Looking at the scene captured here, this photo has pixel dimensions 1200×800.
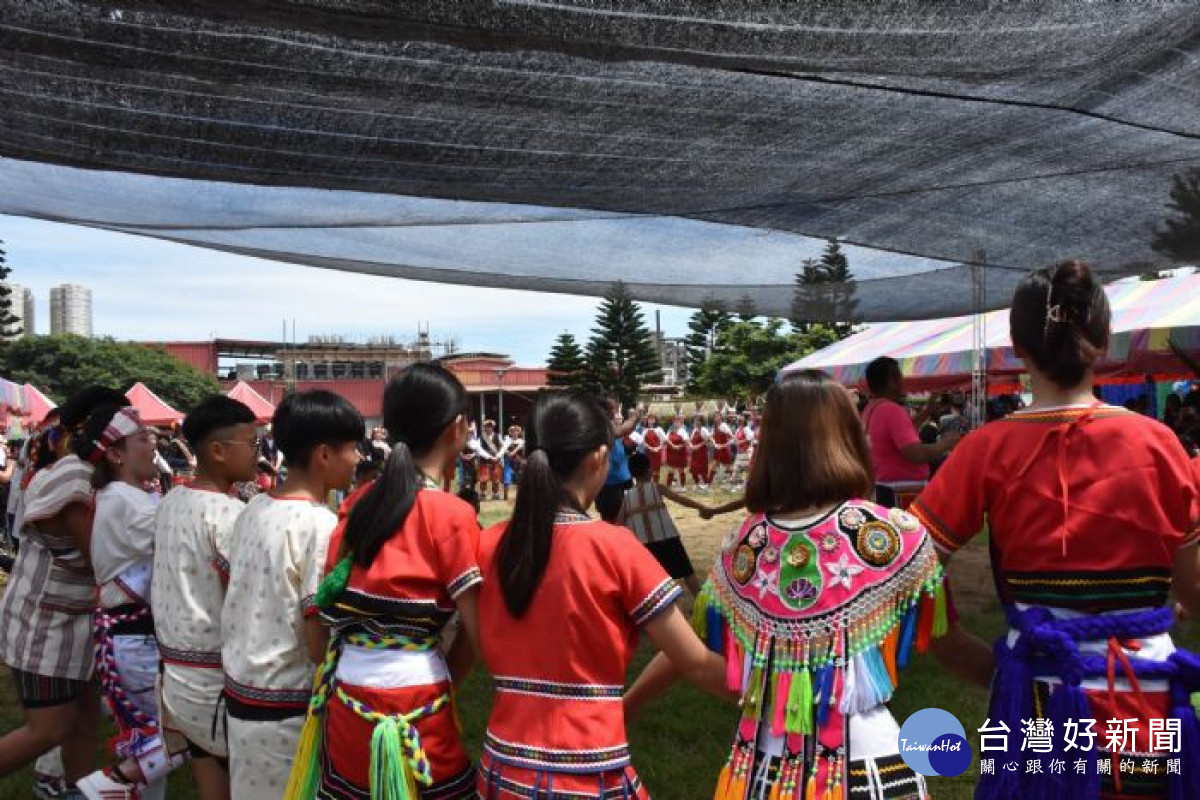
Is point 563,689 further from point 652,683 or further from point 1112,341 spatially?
point 1112,341

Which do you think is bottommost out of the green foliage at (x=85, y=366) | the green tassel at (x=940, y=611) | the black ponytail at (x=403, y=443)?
the green tassel at (x=940, y=611)

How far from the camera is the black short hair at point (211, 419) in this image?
273cm

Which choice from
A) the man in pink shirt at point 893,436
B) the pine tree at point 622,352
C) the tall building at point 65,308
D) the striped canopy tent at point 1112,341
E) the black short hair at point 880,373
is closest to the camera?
the man in pink shirt at point 893,436

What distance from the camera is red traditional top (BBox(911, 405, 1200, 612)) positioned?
1805mm

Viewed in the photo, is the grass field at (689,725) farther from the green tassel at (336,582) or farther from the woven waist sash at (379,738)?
the green tassel at (336,582)

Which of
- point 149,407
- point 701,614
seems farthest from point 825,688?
point 149,407

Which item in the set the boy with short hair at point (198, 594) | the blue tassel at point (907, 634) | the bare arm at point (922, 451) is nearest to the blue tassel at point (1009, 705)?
the blue tassel at point (907, 634)

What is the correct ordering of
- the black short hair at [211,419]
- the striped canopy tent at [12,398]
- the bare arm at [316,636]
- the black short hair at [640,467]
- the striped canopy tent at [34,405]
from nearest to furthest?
1. the bare arm at [316,636]
2. the black short hair at [211,419]
3. the black short hair at [640,467]
4. the striped canopy tent at [34,405]
5. the striped canopy tent at [12,398]

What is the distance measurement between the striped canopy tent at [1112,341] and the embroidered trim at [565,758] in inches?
245

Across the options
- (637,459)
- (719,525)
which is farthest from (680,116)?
(719,525)

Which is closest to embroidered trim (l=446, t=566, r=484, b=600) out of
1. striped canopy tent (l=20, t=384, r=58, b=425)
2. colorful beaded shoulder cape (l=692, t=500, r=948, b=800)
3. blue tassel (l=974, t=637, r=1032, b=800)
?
colorful beaded shoulder cape (l=692, t=500, r=948, b=800)

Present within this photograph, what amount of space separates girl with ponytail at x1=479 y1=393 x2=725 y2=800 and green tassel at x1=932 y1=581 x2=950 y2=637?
1.34ft

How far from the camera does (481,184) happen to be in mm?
4070
